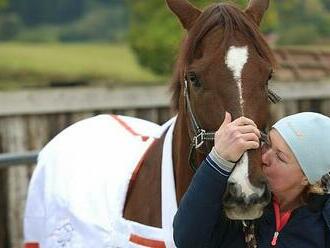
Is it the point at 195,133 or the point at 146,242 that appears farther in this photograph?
the point at 146,242

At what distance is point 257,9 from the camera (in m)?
2.77

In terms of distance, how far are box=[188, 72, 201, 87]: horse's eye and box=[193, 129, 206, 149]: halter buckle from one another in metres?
0.16

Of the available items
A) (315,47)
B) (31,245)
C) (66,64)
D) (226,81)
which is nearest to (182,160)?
(226,81)


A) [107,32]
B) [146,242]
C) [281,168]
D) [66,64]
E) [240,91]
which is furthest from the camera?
[107,32]

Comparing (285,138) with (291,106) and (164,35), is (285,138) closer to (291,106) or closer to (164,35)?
(291,106)

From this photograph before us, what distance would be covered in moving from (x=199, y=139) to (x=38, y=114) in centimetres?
357

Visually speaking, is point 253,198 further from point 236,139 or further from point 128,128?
point 128,128

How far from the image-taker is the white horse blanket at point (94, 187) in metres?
2.96

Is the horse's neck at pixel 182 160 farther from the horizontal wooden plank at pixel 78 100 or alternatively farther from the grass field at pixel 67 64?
the grass field at pixel 67 64

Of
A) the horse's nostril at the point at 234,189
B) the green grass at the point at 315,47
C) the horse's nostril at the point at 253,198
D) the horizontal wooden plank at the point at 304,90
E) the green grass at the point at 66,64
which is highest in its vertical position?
the horse's nostril at the point at 234,189

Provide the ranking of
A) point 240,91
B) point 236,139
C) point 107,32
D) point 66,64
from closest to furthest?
point 236,139, point 240,91, point 66,64, point 107,32

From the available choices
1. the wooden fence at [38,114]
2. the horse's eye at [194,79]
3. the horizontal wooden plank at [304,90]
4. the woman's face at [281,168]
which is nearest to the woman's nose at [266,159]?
the woman's face at [281,168]

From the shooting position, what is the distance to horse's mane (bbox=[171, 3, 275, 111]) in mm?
2459

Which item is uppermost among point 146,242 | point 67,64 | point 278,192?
point 278,192
